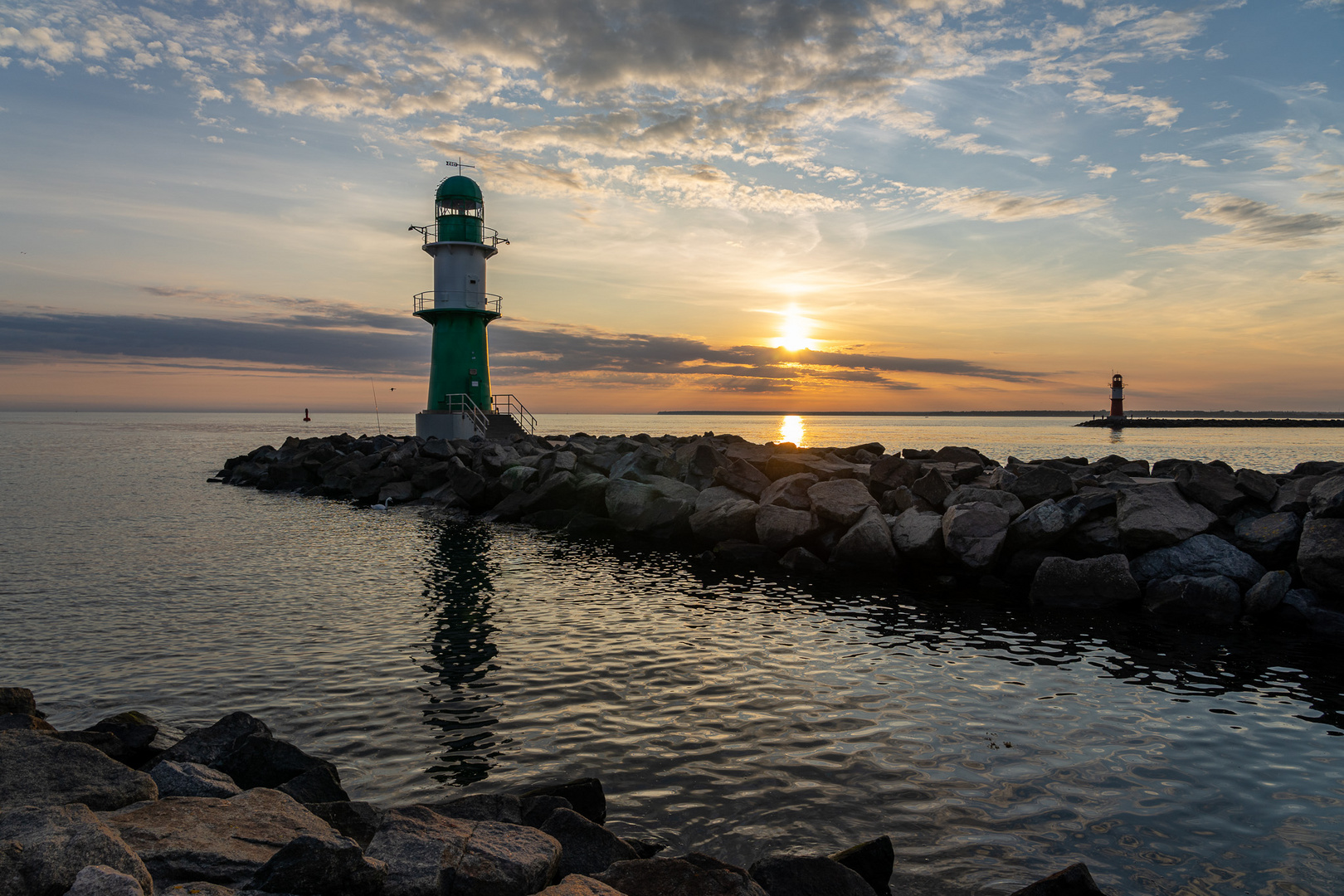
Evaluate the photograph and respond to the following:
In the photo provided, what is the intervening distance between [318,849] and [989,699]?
726 centimetres

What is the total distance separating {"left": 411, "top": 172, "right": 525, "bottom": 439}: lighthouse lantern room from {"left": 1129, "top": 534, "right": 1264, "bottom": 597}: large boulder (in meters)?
31.4

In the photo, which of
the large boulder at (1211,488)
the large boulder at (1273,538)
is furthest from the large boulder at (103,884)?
the large boulder at (1211,488)

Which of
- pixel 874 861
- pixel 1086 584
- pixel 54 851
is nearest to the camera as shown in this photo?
pixel 54 851

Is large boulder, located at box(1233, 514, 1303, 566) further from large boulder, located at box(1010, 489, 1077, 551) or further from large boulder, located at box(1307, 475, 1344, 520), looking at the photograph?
large boulder, located at box(1010, 489, 1077, 551)

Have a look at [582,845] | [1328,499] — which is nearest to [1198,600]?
[1328,499]

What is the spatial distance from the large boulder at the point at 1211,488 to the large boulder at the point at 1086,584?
8.15 ft

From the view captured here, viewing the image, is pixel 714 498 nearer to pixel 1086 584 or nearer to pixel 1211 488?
pixel 1086 584

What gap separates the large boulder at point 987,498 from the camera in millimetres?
15742

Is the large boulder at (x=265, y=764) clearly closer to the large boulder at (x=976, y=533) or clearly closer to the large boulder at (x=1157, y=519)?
the large boulder at (x=976, y=533)

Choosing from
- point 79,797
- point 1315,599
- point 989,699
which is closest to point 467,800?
point 79,797

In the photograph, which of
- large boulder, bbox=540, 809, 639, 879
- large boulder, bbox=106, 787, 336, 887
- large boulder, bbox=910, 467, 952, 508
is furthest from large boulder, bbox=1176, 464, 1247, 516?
large boulder, bbox=106, 787, 336, 887

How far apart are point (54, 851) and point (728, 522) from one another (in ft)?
50.7

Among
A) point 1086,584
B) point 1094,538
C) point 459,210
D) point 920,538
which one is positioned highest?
point 459,210

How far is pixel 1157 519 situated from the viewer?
13.5 meters
